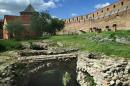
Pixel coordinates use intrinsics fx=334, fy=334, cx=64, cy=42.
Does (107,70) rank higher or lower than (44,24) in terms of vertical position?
lower

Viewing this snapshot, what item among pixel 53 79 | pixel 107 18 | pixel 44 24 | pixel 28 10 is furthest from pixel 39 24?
pixel 28 10

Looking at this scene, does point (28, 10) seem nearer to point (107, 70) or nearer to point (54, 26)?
point (54, 26)

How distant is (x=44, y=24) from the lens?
48.5 m

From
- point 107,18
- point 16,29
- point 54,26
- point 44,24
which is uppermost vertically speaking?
point 107,18

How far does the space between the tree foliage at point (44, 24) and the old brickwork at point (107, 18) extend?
10.0ft

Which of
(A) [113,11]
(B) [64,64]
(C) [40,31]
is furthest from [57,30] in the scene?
(B) [64,64]

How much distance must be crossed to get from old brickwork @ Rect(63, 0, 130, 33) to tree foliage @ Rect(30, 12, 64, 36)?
10.0ft

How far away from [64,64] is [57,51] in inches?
78.1

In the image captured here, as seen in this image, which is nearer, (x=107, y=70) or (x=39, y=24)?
(x=107, y=70)

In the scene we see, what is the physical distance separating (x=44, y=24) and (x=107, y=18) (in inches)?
611

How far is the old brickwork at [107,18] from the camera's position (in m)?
30.0

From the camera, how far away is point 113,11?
34.2 meters

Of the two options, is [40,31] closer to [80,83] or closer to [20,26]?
[20,26]

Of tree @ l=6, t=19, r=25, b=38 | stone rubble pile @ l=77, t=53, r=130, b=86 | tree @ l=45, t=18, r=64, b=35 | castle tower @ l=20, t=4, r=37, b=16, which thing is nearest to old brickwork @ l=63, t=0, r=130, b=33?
tree @ l=45, t=18, r=64, b=35
